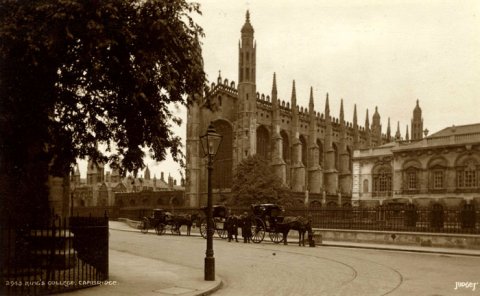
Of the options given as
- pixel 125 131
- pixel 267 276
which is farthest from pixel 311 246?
pixel 125 131

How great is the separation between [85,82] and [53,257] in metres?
3.14

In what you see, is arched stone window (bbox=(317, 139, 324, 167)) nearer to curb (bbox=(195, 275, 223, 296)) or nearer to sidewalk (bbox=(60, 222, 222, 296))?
sidewalk (bbox=(60, 222, 222, 296))

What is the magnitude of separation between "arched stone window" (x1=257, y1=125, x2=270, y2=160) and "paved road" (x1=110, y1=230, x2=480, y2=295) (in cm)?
4549

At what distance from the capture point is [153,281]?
10.5 m

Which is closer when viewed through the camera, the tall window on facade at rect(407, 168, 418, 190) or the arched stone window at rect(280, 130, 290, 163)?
the tall window on facade at rect(407, 168, 418, 190)

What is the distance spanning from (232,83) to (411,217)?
4366 centimetres

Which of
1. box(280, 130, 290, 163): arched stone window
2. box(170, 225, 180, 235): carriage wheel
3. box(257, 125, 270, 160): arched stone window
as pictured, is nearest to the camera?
box(170, 225, 180, 235): carriage wheel

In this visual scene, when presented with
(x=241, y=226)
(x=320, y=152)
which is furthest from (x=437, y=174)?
(x=320, y=152)

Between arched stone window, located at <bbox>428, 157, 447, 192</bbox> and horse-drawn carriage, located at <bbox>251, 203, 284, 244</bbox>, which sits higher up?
arched stone window, located at <bbox>428, 157, 447, 192</bbox>

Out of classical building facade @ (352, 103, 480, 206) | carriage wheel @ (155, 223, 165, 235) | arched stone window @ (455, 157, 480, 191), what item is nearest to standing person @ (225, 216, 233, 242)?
carriage wheel @ (155, 223, 165, 235)

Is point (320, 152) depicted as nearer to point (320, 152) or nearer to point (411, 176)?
point (320, 152)

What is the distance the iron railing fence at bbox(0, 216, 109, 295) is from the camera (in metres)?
8.89

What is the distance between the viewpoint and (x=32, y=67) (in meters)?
8.76

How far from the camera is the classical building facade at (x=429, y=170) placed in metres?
44.2
